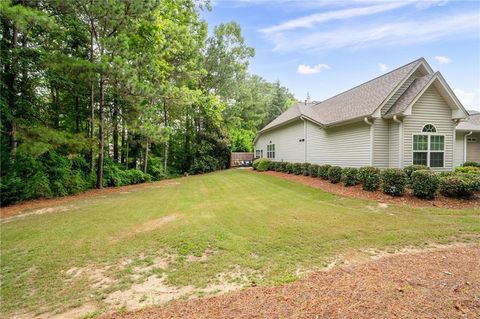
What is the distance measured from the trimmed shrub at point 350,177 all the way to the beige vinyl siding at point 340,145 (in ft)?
4.15

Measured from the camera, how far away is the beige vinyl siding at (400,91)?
1049 centimetres

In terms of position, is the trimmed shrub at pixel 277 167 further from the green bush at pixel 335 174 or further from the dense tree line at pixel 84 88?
the dense tree line at pixel 84 88

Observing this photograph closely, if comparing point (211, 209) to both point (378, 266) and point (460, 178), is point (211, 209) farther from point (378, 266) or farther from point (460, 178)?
point (460, 178)

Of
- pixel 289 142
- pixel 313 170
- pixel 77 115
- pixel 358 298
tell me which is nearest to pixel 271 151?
pixel 289 142

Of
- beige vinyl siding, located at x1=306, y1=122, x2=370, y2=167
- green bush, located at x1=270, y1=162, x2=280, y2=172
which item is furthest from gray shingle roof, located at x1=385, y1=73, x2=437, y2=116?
green bush, located at x1=270, y1=162, x2=280, y2=172

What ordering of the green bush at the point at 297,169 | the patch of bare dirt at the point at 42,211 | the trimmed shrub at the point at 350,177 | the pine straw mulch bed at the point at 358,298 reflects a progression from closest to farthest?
1. the pine straw mulch bed at the point at 358,298
2. the patch of bare dirt at the point at 42,211
3. the trimmed shrub at the point at 350,177
4. the green bush at the point at 297,169

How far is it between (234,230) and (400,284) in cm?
327

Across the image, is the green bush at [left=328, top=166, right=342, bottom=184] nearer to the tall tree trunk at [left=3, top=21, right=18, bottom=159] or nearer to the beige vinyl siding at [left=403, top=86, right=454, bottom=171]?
Answer: the beige vinyl siding at [left=403, top=86, right=454, bottom=171]

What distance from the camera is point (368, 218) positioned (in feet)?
20.1

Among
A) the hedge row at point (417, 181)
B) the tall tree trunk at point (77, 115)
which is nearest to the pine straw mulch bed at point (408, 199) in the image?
the hedge row at point (417, 181)

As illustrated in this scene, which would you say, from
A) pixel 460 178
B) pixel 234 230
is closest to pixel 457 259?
pixel 234 230

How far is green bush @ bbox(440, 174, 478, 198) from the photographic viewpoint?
7.48m

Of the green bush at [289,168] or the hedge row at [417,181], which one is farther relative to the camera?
the green bush at [289,168]

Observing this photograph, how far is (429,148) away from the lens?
33.9ft
